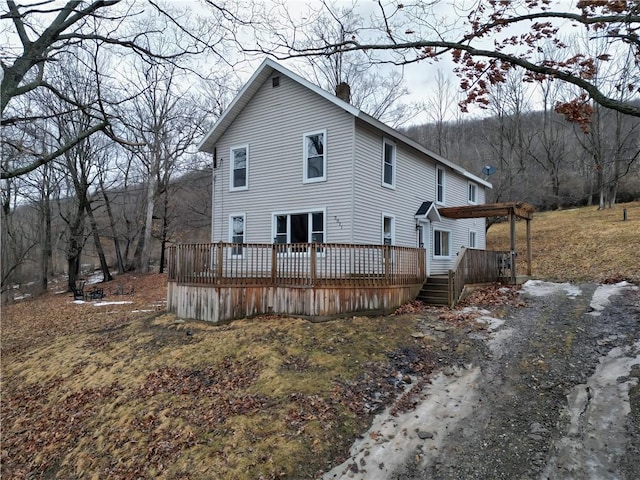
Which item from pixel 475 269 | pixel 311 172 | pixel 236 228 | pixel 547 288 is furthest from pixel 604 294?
pixel 236 228

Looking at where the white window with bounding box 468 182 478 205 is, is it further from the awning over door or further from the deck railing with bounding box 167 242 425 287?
the deck railing with bounding box 167 242 425 287

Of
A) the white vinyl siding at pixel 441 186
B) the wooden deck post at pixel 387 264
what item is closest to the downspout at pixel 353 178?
the wooden deck post at pixel 387 264

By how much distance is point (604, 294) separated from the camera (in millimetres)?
12195

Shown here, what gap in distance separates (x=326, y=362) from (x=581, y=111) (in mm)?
6272

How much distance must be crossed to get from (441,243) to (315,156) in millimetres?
8018

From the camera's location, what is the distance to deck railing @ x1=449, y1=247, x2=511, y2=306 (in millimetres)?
11680

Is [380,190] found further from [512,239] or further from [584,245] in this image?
[584,245]

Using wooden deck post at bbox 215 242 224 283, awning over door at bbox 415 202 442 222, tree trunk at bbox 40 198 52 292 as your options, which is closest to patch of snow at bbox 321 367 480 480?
wooden deck post at bbox 215 242 224 283

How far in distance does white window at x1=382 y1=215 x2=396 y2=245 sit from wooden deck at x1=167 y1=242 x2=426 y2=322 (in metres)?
2.65

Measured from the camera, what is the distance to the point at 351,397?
6.20 metres

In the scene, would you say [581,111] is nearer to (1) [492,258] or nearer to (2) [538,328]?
(2) [538,328]

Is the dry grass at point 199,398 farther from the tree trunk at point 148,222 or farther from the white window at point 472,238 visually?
the tree trunk at point 148,222

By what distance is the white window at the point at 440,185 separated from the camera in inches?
699

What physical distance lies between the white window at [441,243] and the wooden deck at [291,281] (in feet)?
21.9
